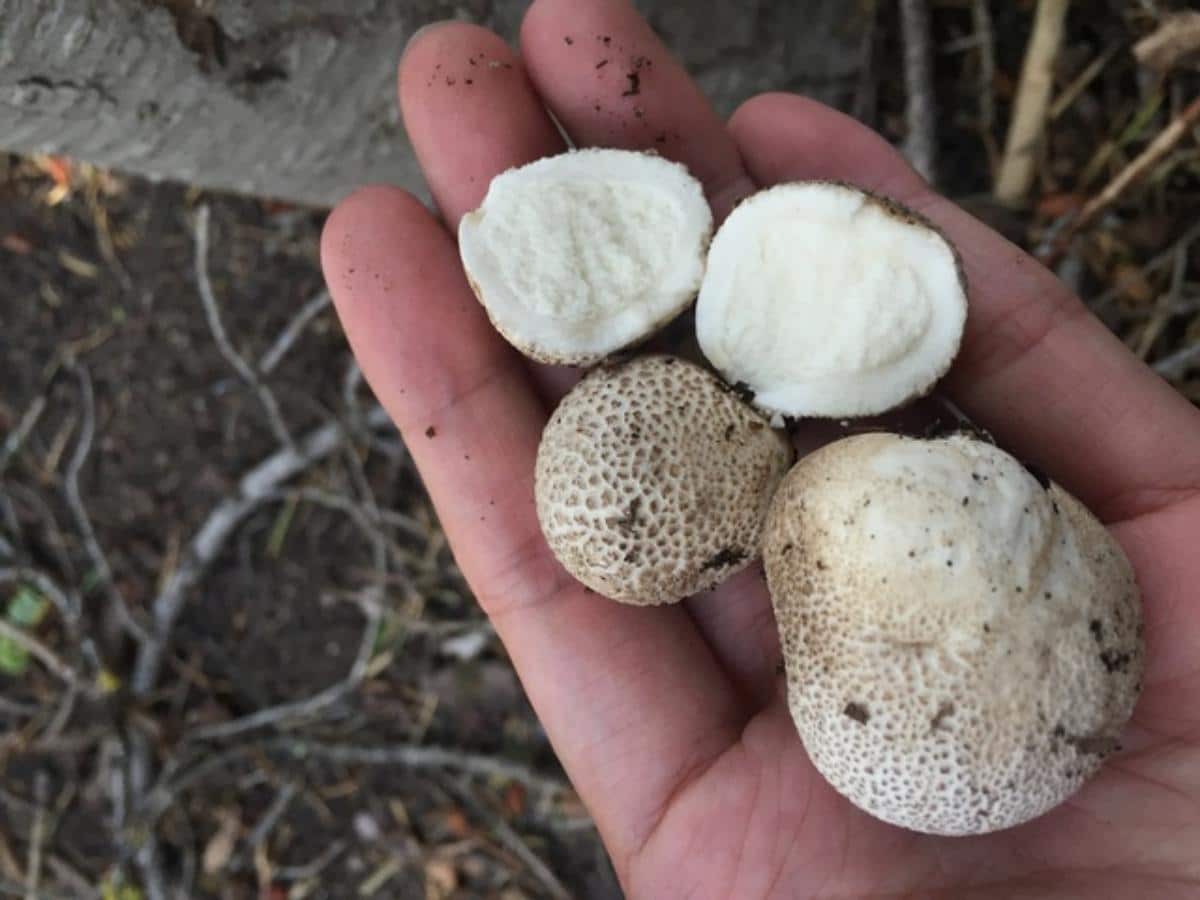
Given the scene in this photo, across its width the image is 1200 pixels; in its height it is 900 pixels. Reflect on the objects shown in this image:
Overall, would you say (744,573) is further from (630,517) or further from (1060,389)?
(1060,389)

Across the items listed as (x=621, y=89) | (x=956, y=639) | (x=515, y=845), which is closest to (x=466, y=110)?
(x=621, y=89)

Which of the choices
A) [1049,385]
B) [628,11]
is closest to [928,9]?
[628,11]

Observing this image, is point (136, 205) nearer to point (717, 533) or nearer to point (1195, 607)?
point (717, 533)

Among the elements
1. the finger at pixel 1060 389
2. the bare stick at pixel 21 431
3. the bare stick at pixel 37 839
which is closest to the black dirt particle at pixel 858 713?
the finger at pixel 1060 389

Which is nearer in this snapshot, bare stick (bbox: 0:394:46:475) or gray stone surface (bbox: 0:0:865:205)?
gray stone surface (bbox: 0:0:865:205)

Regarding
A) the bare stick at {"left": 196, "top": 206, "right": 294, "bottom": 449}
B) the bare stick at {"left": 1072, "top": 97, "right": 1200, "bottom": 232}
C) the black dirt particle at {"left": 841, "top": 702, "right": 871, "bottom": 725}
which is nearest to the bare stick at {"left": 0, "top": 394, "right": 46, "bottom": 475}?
the bare stick at {"left": 196, "top": 206, "right": 294, "bottom": 449}

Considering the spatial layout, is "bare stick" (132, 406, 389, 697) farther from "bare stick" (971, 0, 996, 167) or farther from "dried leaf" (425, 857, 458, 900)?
"bare stick" (971, 0, 996, 167)
